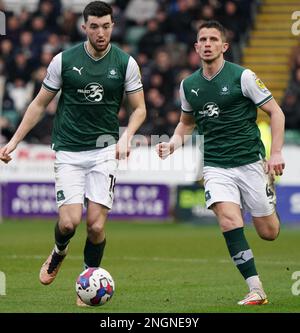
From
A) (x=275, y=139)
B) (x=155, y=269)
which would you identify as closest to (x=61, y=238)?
(x=275, y=139)

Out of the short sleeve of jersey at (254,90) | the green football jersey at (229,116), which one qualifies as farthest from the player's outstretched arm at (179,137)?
the short sleeve of jersey at (254,90)

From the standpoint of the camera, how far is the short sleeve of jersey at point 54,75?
10031 millimetres

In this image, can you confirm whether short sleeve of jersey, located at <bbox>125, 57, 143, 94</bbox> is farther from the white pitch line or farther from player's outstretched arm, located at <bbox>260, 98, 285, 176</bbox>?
the white pitch line

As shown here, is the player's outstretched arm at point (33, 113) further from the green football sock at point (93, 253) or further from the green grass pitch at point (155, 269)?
the green grass pitch at point (155, 269)

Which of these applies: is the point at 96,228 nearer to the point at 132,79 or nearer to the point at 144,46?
the point at 132,79

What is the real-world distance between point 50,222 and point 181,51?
5.67 m

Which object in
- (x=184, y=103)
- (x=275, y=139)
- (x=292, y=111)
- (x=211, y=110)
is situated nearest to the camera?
(x=275, y=139)

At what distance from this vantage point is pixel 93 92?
32.9ft

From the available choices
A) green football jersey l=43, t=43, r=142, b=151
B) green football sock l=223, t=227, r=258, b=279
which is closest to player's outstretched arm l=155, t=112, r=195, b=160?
green football jersey l=43, t=43, r=142, b=151

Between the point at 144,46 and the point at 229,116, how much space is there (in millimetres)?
14732

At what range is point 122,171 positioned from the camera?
20.9 metres

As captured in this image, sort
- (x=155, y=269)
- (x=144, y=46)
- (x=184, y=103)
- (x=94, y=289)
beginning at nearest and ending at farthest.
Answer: (x=94, y=289) → (x=184, y=103) → (x=155, y=269) → (x=144, y=46)

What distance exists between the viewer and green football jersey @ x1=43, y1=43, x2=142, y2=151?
10023 millimetres

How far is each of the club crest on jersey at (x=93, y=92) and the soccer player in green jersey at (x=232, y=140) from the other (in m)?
0.75
